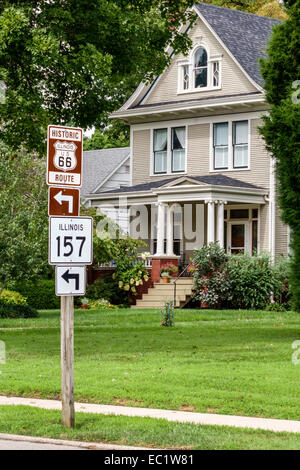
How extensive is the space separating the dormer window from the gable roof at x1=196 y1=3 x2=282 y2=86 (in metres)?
0.85

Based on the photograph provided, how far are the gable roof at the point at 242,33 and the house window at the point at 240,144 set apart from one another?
1.76 metres

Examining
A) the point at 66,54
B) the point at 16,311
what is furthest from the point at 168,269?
the point at 66,54

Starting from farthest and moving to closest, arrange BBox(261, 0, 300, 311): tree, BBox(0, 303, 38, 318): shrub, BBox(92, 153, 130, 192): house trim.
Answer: BBox(92, 153, 130, 192): house trim
BBox(0, 303, 38, 318): shrub
BBox(261, 0, 300, 311): tree

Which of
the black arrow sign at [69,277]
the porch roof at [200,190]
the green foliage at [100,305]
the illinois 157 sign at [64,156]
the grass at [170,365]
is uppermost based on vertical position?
the porch roof at [200,190]

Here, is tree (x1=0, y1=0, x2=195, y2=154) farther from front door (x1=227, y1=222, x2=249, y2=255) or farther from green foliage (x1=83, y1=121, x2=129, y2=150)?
green foliage (x1=83, y1=121, x2=129, y2=150)

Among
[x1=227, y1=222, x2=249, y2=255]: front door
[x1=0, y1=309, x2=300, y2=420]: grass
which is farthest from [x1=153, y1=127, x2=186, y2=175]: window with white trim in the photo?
[x1=0, y1=309, x2=300, y2=420]: grass

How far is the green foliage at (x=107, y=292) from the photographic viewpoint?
32.1 meters

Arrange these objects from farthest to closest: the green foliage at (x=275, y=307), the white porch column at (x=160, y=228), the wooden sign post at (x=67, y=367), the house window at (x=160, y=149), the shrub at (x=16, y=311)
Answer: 1. the house window at (x=160, y=149)
2. the white porch column at (x=160, y=228)
3. the green foliage at (x=275, y=307)
4. the shrub at (x=16, y=311)
5. the wooden sign post at (x=67, y=367)

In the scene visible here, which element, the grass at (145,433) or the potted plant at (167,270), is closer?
the grass at (145,433)

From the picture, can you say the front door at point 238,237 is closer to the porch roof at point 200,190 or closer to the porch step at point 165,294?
the porch roof at point 200,190

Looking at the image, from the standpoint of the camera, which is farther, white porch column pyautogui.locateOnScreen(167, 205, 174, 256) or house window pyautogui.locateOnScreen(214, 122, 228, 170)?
house window pyautogui.locateOnScreen(214, 122, 228, 170)

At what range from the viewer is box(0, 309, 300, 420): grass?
11.9 metres

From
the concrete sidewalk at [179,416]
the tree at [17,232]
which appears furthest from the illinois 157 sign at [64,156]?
the tree at [17,232]
